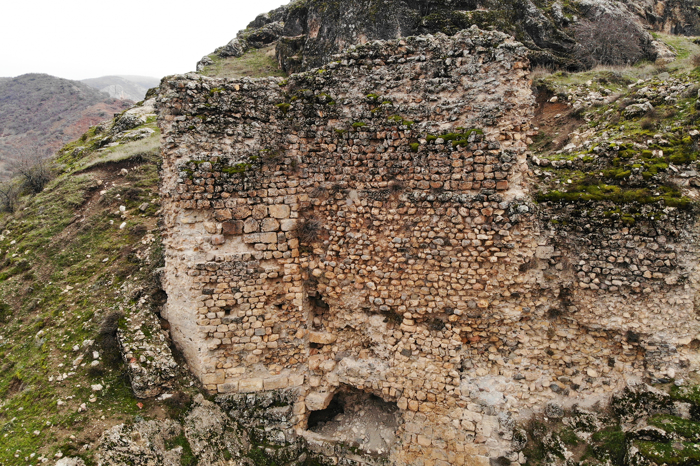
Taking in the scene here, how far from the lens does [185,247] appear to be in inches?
240

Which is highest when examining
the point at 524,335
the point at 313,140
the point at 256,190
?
the point at 313,140

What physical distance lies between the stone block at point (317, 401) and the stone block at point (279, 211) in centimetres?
331

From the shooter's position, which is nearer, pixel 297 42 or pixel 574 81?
pixel 574 81

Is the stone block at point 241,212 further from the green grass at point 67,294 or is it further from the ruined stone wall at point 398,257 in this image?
the green grass at point 67,294

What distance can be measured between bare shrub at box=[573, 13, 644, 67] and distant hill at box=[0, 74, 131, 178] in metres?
42.4

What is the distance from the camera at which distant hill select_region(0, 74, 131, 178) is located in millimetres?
38188

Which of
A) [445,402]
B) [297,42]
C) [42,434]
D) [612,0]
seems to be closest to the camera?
[42,434]

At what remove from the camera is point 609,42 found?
13.5 meters

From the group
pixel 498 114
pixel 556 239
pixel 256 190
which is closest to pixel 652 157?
pixel 556 239

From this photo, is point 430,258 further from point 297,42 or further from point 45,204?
point 297,42

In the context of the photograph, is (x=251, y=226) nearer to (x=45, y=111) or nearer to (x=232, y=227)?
(x=232, y=227)

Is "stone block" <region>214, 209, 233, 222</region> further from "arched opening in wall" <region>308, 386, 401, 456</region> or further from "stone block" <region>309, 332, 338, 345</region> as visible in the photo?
"arched opening in wall" <region>308, 386, 401, 456</region>

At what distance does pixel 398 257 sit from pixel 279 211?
7.18 feet

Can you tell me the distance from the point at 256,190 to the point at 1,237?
9475 mm
